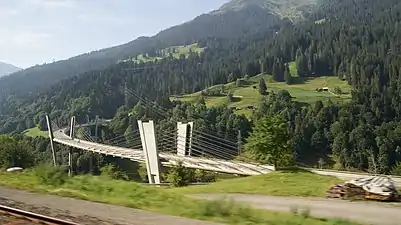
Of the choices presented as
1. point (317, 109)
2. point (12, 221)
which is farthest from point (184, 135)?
→ point (317, 109)

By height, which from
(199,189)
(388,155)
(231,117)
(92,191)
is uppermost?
(92,191)

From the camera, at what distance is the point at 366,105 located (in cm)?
12900

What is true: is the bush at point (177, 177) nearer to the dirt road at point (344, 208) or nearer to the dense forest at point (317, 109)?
the dirt road at point (344, 208)

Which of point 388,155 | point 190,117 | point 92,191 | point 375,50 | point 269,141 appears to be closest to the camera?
point 92,191

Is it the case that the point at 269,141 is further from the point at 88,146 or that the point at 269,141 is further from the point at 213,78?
the point at 213,78

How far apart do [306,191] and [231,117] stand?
98477 millimetres

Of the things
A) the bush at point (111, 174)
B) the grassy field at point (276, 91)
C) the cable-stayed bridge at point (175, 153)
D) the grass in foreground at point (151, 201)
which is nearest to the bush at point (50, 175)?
the grass in foreground at point (151, 201)

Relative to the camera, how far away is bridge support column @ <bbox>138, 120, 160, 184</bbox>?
4456 cm

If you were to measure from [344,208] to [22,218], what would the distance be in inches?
418

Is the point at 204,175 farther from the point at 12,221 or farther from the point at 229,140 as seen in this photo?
the point at 229,140

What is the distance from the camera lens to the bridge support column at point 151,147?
44.6 meters

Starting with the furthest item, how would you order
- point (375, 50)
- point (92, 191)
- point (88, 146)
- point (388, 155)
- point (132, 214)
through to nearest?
point (375, 50) < point (388, 155) < point (88, 146) < point (92, 191) < point (132, 214)

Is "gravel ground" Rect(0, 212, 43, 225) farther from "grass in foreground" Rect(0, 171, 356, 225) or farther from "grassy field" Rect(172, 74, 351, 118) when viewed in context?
"grassy field" Rect(172, 74, 351, 118)

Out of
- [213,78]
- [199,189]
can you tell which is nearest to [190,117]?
[213,78]
